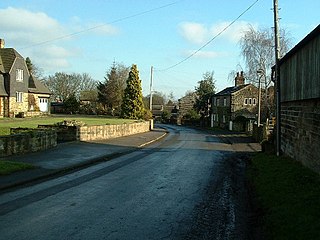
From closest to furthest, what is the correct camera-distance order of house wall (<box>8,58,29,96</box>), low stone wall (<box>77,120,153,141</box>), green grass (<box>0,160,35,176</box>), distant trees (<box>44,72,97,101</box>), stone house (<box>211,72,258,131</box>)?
green grass (<box>0,160,35,176</box>) < low stone wall (<box>77,120,153,141</box>) < house wall (<box>8,58,29,96</box>) < stone house (<box>211,72,258,131</box>) < distant trees (<box>44,72,97,101</box>)

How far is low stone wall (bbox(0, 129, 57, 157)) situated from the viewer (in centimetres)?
1658

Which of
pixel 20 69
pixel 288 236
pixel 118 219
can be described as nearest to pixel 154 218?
pixel 118 219

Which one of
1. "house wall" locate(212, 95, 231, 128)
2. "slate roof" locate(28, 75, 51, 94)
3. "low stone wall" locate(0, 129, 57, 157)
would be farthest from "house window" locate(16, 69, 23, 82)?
"house wall" locate(212, 95, 231, 128)

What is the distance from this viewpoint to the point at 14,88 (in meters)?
48.1

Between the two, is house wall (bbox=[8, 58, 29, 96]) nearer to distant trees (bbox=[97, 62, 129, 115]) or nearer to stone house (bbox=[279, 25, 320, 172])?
distant trees (bbox=[97, 62, 129, 115])

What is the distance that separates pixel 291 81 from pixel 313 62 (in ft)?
14.7

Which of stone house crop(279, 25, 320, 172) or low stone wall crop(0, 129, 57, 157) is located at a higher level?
stone house crop(279, 25, 320, 172)

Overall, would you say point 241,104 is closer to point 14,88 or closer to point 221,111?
point 221,111

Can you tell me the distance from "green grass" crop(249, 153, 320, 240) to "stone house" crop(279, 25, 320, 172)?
820mm

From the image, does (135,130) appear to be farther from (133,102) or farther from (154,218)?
(154,218)

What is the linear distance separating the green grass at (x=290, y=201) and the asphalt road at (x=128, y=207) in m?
0.55

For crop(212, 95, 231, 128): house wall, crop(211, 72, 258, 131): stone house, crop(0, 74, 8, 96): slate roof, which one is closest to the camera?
crop(0, 74, 8, 96): slate roof

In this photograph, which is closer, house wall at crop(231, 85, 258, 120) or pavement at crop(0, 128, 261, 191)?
pavement at crop(0, 128, 261, 191)

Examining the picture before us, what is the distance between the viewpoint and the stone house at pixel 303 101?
1183 cm
